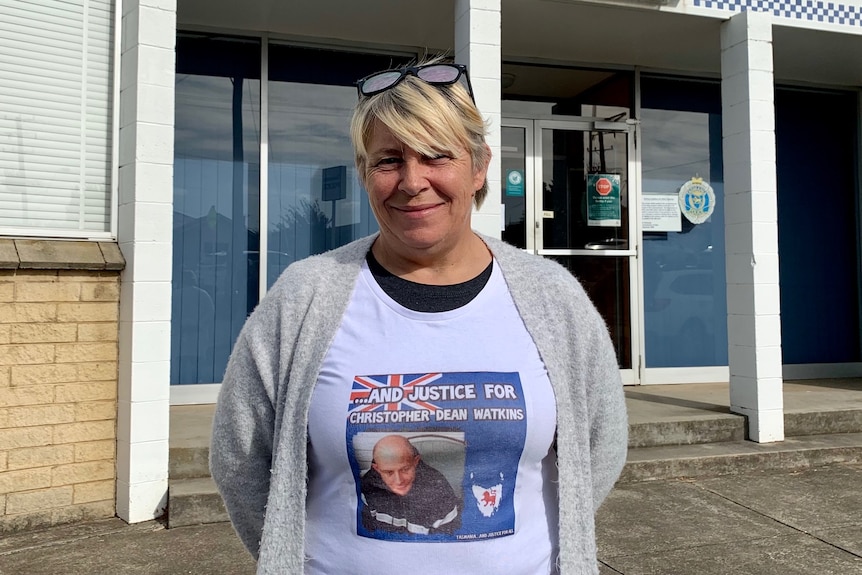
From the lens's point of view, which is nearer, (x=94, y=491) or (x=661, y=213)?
(x=94, y=491)

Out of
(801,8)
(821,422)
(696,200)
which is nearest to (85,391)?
(821,422)

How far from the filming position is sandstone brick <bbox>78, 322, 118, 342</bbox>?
4.31 metres

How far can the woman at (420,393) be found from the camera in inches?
56.7

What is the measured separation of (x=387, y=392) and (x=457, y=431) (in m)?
0.16

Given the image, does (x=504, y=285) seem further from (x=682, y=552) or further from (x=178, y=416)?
(x=178, y=416)

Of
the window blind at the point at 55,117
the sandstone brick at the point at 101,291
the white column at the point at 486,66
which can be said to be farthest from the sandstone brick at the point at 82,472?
the white column at the point at 486,66

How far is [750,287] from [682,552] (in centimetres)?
257

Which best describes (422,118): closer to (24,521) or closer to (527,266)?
(527,266)

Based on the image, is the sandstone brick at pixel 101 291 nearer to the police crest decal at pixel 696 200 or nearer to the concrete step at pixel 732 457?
the concrete step at pixel 732 457

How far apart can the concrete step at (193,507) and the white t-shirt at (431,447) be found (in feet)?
9.70

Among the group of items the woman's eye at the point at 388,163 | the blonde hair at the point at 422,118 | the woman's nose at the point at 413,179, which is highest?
the blonde hair at the point at 422,118

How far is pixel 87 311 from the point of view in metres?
4.32

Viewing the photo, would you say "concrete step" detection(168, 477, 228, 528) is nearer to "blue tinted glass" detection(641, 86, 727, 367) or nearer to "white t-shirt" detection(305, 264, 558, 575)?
"white t-shirt" detection(305, 264, 558, 575)

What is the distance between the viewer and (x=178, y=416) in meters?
5.61
